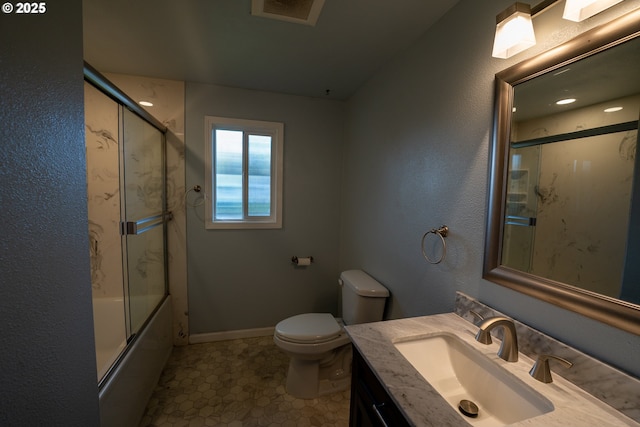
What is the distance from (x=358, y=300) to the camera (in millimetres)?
1739

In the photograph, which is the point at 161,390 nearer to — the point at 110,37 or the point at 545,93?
the point at 110,37

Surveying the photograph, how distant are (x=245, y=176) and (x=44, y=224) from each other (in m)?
1.78

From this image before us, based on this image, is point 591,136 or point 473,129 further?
point 473,129

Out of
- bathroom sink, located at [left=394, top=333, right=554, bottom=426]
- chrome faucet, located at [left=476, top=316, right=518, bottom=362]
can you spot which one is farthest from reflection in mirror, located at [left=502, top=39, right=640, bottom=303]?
bathroom sink, located at [left=394, top=333, right=554, bottom=426]

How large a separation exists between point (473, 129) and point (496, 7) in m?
0.46

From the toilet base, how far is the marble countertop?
94 cm

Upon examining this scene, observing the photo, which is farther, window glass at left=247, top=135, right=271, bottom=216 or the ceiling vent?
window glass at left=247, top=135, right=271, bottom=216

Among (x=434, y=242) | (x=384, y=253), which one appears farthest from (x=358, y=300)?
(x=434, y=242)

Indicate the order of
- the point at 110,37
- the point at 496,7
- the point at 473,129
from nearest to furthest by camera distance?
the point at 496,7
the point at 473,129
the point at 110,37

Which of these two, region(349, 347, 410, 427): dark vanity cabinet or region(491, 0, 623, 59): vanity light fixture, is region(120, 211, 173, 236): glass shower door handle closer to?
region(349, 347, 410, 427): dark vanity cabinet

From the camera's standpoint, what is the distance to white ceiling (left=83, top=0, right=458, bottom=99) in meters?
1.29

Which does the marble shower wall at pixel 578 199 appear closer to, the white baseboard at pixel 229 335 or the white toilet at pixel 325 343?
the white toilet at pixel 325 343

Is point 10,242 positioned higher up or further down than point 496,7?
further down

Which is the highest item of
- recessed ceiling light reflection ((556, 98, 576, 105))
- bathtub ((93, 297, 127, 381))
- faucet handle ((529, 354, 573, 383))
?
recessed ceiling light reflection ((556, 98, 576, 105))
